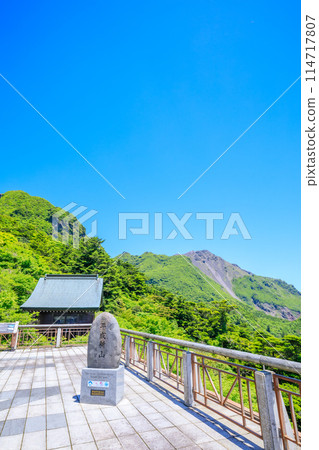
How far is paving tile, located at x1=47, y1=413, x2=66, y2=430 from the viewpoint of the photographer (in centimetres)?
373

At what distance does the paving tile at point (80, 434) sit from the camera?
3.31 metres

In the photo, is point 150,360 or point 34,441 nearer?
point 34,441

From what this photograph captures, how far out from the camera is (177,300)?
3509 cm

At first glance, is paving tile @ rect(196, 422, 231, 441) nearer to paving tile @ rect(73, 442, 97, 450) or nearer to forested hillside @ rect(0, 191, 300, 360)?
paving tile @ rect(73, 442, 97, 450)

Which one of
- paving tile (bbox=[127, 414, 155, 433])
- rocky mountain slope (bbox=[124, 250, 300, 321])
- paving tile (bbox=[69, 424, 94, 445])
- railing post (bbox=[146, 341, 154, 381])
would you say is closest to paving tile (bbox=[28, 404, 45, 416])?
paving tile (bbox=[69, 424, 94, 445])

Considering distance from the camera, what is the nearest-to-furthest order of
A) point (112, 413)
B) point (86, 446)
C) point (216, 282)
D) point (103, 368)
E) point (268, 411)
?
point (268, 411) → point (86, 446) → point (112, 413) → point (103, 368) → point (216, 282)

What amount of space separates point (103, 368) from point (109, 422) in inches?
40.5

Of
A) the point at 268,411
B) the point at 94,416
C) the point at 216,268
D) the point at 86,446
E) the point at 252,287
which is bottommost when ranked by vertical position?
the point at 252,287

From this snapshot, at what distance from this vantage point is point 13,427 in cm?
370

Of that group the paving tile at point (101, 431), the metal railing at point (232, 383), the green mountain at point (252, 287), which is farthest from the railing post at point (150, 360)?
the green mountain at point (252, 287)

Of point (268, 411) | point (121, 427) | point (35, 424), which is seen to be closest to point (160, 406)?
point (121, 427)

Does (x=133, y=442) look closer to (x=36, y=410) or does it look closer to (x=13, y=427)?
(x=13, y=427)

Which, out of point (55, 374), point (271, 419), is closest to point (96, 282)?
point (55, 374)
